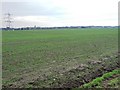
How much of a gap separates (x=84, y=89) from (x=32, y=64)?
765cm

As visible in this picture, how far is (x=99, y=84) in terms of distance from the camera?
37.5 feet

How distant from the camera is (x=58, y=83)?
1199 centimetres

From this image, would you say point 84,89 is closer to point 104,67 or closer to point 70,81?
point 70,81

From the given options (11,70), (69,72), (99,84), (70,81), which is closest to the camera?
(99,84)

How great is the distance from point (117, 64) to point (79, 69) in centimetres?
325

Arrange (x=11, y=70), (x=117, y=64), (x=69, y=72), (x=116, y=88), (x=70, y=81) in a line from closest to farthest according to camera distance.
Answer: (x=116, y=88) → (x=70, y=81) → (x=69, y=72) → (x=11, y=70) → (x=117, y=64)

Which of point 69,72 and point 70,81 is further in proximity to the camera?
point 69,72

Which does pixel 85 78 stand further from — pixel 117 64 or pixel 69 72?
pixel 117 64

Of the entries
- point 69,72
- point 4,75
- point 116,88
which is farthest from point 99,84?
point 4,75

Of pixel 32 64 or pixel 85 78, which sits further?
pixel 32 64

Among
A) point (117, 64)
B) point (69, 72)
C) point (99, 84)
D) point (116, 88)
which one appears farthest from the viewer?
point (117, 64)

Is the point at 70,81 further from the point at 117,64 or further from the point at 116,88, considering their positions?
the point at 117,64

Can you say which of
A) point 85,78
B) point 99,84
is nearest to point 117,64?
point 85,78

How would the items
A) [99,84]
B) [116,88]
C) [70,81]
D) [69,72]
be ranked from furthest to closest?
[69,72]
[70,81]
[99,84]
[116,88]
